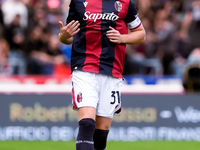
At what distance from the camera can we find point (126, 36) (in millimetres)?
4539

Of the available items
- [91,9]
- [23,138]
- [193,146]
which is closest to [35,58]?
[23,138]

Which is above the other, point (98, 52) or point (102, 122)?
point (98, 52)

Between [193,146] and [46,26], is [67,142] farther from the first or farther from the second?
[46,26]

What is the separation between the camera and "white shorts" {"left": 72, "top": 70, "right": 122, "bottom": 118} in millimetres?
4262

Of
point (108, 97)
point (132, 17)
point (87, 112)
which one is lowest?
point (87, 112)

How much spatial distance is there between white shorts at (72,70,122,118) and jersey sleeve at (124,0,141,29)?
0.60 meters

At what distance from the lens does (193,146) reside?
275 inches

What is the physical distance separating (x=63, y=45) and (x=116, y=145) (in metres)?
3.80

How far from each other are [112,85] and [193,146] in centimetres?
306

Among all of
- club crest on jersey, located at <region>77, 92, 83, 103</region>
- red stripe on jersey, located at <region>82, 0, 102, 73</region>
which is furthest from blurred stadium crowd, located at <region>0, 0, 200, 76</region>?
club crest on jersey, located at <region>77, 92, 83, 103</region>

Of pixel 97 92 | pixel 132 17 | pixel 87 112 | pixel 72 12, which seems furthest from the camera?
pixel 132 17

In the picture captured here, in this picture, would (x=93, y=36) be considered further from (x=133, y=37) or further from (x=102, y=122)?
(x=102, y=122)

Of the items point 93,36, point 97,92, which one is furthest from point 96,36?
point 97,92

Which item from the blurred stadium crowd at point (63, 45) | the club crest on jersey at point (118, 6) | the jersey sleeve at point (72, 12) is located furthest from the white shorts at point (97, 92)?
the blurred stadium crowd at point (63, 45)
